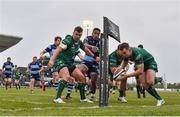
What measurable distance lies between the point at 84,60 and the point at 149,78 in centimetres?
312

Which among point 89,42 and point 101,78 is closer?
point 101,78

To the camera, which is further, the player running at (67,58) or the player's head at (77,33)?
the player's head at (77,33)

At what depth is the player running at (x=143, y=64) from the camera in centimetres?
1104

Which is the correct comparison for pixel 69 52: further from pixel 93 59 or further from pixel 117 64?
pixel 93 59

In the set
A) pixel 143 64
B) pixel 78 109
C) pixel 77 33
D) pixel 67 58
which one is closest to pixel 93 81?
pixel 67 58

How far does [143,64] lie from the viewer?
11547 millimetres

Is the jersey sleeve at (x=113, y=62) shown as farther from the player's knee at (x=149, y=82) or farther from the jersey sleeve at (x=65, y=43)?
the jersey sleeve at (x=65, y=43)

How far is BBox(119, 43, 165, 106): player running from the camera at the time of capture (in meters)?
11.0

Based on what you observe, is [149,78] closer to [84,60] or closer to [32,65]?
[84,60]

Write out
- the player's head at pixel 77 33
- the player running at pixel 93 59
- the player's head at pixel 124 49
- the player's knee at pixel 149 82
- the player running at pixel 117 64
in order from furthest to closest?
1. the player running at pixel 93 59
2. the player running at pixel 117 64
3. the player's head at pixel 77 33
4. the player's knee at pixel 149 82
5. the player's head at pixel 124 49

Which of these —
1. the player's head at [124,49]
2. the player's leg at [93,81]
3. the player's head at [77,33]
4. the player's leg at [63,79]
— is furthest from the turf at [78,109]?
the player's leg at [93,81]

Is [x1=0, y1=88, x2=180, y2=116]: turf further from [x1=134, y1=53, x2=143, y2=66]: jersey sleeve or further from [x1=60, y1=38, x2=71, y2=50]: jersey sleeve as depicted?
[x1=60, y1=38, x2=71, y2=50]: jersey sleeve

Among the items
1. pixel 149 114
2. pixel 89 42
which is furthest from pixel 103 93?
pixel 89 42

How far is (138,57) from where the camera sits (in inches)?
448
